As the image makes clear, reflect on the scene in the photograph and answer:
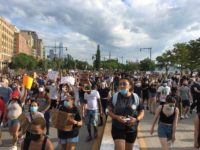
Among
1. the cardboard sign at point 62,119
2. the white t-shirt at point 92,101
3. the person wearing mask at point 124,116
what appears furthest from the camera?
the white t-shirt at point 92,101

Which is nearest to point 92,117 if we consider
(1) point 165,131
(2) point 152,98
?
(1) point 165,131

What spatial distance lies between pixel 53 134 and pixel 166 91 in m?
5.81

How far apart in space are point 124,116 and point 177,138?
219 inches

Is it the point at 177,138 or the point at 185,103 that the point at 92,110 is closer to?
the point at 177,138

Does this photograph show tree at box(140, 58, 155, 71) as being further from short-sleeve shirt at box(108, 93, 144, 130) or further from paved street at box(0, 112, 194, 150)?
short-sleeve shirt at box(108, 93, 144, 130)

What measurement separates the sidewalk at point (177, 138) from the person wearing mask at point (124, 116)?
3656 millimetres

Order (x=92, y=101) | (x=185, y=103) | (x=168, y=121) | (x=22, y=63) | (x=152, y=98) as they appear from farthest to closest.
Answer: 1. (x=22, y=63)
2. (x=152, y=98)
3. (x=185, y=103)
4. (x=92, y=101)
5. (x=168, y=121)

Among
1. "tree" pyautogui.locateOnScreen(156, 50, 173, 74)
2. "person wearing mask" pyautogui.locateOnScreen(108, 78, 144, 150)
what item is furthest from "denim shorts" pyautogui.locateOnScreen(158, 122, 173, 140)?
"tree" pyautogui.locateOnScreen(156, 50, 173, 74)

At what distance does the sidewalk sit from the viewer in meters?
10.8

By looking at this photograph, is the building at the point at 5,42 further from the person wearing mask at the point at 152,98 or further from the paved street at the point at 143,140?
the paved street at the point at 143,140

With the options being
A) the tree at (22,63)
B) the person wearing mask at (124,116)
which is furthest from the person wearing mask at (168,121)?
the tree at (22,63)

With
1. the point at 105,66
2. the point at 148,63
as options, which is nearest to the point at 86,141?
the point at 148,63

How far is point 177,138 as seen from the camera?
12070mm

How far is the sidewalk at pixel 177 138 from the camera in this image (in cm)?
1076
